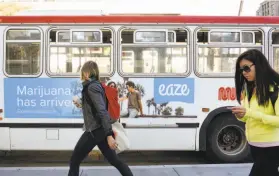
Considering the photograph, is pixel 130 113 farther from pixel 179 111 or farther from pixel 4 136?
pixel 4 136

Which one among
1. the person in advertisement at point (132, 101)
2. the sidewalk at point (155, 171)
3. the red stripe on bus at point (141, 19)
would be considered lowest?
the sidewalk at point (155, 171)

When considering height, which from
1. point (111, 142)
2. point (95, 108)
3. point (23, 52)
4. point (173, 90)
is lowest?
point (111, 142)

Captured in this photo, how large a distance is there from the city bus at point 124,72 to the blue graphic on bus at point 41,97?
0.02m

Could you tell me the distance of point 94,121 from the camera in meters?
4.78

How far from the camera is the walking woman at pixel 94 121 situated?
468 cm

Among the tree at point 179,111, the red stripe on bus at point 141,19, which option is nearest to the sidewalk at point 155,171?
the tree at point 179,111

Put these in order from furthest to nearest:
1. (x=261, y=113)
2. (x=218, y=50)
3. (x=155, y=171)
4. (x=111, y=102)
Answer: (x=218, y=50), (x=155, y=171), (x=111, y=102), (x=261, y=113)

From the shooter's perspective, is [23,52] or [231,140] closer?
[23,52]

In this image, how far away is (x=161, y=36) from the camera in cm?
771

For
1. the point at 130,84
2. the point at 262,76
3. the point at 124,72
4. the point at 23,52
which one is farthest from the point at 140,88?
the point at 262,76

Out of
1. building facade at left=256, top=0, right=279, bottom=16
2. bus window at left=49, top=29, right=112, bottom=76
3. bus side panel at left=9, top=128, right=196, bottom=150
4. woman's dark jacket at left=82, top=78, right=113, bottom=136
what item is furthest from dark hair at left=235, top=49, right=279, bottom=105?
building facade at left=256, top=0, right=279, bottom=16

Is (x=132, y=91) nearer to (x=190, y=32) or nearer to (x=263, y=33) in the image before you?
(x=190, y=32)

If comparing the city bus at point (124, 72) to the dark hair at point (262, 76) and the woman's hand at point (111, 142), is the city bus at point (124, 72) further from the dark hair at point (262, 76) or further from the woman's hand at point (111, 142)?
the dark hair at point (262, 76)

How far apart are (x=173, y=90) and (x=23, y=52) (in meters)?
2.81
